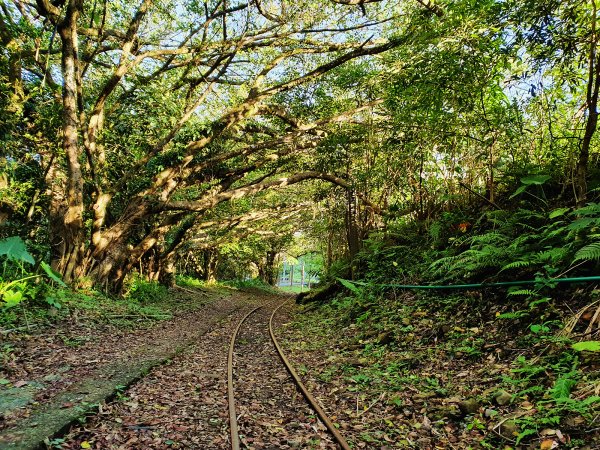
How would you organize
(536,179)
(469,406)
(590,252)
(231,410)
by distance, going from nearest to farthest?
(469,406), (590,252), (231,410), (536,179)

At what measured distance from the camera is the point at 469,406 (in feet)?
12.9

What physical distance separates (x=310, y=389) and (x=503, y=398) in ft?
8.28

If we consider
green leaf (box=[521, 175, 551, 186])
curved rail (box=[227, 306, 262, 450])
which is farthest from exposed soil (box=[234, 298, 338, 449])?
green leaf (box=[521, 175, 551, 186])

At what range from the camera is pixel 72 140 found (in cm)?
938

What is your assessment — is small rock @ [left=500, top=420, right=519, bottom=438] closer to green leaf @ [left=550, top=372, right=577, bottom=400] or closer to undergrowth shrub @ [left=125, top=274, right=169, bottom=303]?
green leaf @ [left=550, top=372, right=577, bottom=400]

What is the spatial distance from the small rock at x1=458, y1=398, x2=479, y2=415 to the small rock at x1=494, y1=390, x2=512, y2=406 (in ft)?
0.71

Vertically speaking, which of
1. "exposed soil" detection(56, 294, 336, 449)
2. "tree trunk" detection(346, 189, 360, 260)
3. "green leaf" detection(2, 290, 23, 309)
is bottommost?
"exposed soil" detection(56, 294, 336, 449)

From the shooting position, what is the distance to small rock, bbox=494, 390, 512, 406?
3.77 m

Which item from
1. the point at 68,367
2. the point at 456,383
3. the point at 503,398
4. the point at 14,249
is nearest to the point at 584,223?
the point at 503,398

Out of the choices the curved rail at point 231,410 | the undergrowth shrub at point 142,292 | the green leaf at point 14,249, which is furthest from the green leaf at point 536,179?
the undergrowth shrub at point 142,292

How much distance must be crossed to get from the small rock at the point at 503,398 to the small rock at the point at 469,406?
0.71 ft

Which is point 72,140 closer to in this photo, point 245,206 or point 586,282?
Answer: point 586,282

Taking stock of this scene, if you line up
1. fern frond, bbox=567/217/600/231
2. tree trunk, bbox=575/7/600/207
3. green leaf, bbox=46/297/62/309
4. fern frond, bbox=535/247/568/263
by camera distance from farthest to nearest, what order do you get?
1. green leaf, bbox=46/297/62/309
2. tree trunk, bbox=575/7/600/207
3. fern frond, bbox=535/247/568/263
4. fern frond, bbox=567/217/600/231

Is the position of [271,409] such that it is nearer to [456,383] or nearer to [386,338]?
[456,383]
